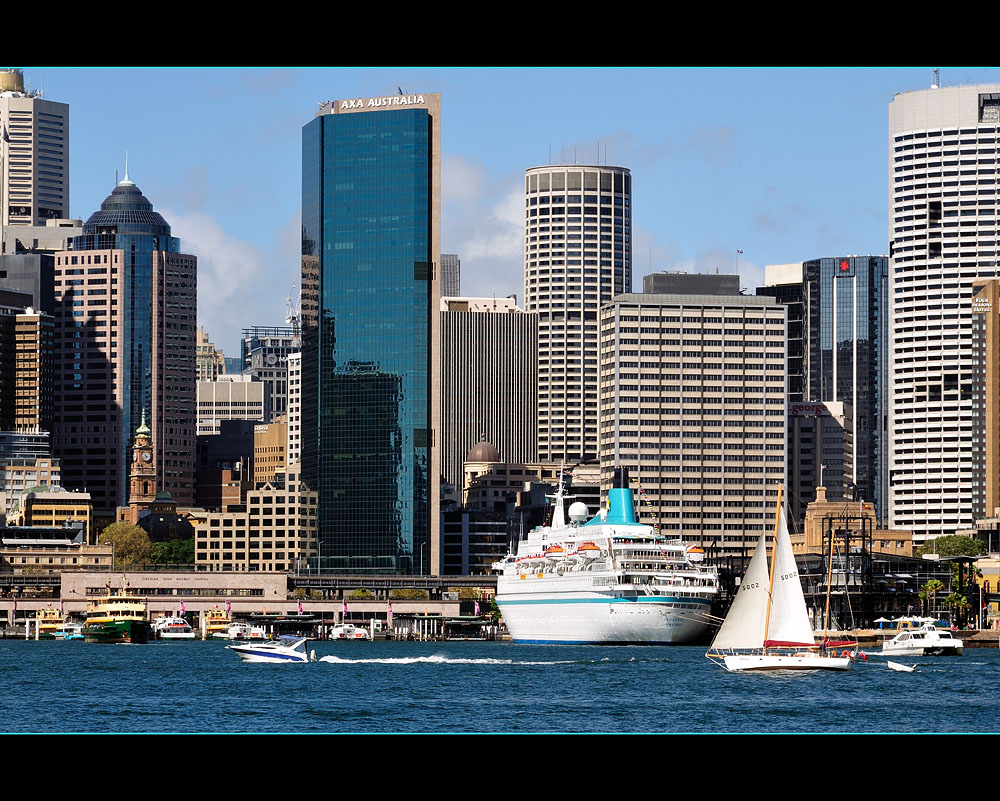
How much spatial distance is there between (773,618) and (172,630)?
81695mm

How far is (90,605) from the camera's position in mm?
171625

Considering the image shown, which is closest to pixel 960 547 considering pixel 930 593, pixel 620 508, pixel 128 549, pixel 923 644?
pixel 930 593

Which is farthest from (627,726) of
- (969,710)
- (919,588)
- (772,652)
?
(919,588)

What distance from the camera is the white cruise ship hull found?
118375 millimetres

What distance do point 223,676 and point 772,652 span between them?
23.8 metres

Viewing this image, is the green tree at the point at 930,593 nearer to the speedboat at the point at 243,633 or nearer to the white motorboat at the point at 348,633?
the white motorboat at the point at 348,633

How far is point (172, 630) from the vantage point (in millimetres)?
147000

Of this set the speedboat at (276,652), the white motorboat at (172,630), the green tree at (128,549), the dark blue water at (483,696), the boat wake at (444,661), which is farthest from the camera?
the green tree at (128,549)

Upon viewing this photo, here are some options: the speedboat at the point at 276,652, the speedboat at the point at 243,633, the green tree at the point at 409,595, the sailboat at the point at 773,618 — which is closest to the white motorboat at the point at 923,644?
the sailboat at the point at 773,618

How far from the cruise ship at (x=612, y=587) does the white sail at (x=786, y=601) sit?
42951mm

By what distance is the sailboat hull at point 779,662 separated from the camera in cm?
7481

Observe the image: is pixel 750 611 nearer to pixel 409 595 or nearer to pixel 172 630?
pixel 172 630

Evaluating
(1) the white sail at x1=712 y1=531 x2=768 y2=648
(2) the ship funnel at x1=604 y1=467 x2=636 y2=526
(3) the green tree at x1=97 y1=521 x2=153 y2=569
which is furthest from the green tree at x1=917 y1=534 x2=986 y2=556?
(1) the white sail at x1=712 y1=531 x2=768 y2=648
